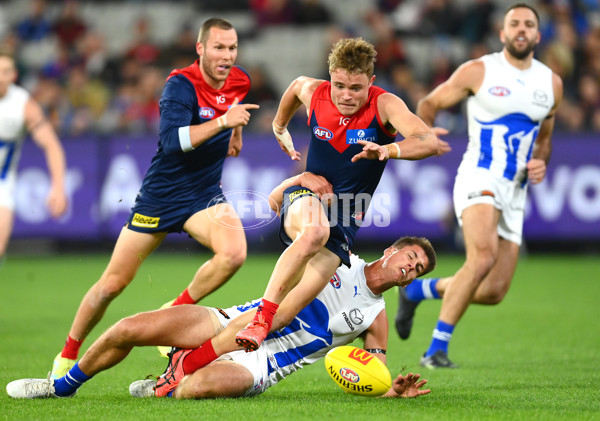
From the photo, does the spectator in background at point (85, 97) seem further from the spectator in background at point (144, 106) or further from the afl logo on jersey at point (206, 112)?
the afl logo on jersey at point (206, 112)

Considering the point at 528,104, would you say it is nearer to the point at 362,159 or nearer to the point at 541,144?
the point at 541,144

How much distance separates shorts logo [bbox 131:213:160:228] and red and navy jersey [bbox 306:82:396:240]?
128 cm

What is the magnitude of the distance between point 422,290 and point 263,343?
248cm

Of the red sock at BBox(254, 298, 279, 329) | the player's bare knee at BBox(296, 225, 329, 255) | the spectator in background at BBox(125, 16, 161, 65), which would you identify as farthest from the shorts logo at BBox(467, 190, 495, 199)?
the spectator in background at BBox(125, 16, 161, 65)

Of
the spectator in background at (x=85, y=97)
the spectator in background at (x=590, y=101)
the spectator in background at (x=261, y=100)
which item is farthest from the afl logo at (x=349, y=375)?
the spectator in background at (x=85, y=97)

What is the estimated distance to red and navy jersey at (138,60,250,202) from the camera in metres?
6.61

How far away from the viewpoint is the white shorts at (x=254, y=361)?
18.2 feet

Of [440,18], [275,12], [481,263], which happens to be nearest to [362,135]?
[481,263]

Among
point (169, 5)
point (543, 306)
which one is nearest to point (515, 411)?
point (543, 306)

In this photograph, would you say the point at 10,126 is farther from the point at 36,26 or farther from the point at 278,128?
the point at 36,26

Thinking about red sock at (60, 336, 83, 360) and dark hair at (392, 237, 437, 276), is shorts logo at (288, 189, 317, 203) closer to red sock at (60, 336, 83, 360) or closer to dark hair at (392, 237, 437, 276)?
dark hair at (392, 237, 437, 276)

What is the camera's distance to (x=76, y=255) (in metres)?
15.7

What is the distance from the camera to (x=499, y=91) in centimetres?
746

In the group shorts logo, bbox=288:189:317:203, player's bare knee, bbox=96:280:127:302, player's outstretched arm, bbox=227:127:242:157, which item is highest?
player's outstretched arm, bbox=227:127:242:157
